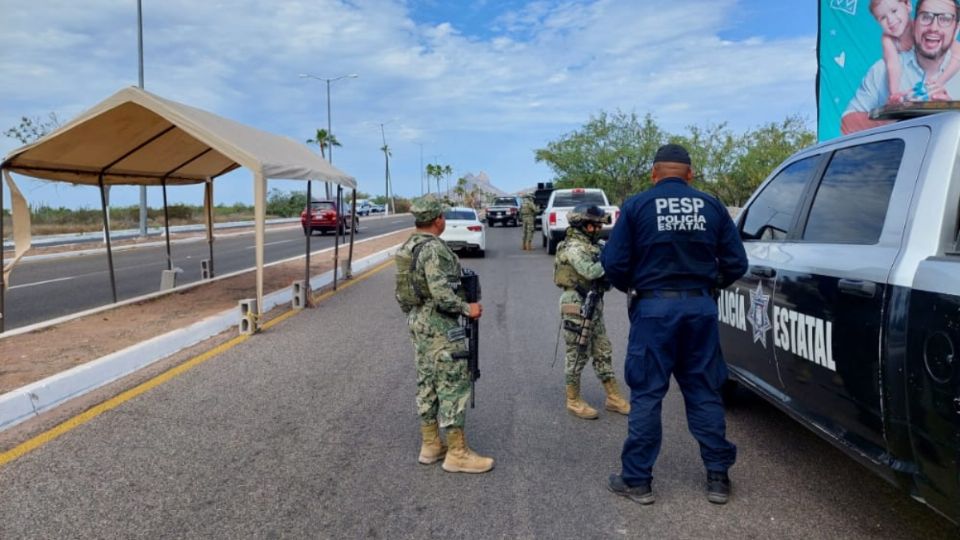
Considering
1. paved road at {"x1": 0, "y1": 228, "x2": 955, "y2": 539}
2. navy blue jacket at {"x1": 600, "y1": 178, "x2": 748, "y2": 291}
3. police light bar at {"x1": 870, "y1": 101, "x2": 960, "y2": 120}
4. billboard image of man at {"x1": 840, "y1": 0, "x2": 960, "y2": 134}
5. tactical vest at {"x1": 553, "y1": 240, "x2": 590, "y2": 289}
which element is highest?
billboard image of man at {"x1": 840, "y1": 0, "x2": 960, "y2": 134}

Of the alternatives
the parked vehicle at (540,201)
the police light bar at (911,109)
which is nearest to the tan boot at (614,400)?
the police light bar at (911,109)

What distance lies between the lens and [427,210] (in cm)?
400

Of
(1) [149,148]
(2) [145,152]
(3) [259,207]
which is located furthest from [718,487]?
(2) [145,152]

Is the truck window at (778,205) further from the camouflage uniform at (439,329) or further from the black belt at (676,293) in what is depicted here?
the camouflage uniform at (439,329)

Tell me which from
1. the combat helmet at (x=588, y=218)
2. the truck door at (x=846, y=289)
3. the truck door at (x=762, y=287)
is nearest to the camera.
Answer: the truck door at (x=846, y=289)

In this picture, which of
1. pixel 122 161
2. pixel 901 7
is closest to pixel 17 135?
pixel 122 161

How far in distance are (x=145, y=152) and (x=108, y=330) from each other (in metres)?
3.95

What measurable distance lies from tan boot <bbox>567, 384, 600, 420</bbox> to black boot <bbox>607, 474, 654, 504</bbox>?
1.23 m

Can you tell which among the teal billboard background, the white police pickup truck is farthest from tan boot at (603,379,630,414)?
the teal billboard background

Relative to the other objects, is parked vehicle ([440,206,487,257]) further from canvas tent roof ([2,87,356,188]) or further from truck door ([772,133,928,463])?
truck door ([772,133,928,463])

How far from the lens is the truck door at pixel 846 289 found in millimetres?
2756

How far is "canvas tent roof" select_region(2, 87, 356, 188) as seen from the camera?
824 cm

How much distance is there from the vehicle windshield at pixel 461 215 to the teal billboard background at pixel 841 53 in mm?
9439

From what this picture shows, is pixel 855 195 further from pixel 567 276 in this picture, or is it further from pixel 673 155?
pixel 567 276
